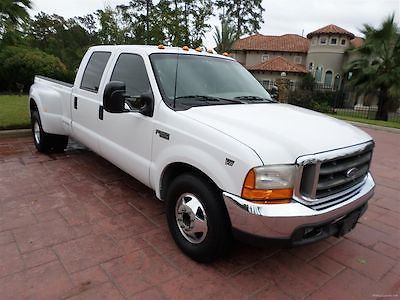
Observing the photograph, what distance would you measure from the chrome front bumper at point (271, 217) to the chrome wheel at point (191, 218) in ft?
1.17

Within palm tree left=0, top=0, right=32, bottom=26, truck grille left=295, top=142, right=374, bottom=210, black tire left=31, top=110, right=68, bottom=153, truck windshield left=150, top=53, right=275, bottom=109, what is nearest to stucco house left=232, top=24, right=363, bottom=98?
palm tree left=0, top=0, right=32, bottom=26

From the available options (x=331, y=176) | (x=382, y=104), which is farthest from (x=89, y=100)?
(x=382, y=104)

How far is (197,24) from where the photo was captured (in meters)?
16.8

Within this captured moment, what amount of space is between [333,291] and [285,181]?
110 centimetres

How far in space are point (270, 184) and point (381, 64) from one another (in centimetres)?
2127

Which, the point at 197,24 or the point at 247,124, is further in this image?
the point at 197,24

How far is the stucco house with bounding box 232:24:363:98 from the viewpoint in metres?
38.6

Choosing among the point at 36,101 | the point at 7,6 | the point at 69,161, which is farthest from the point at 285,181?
the point at 7,6

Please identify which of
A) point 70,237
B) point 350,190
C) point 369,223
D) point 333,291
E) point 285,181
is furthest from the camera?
point 369,223

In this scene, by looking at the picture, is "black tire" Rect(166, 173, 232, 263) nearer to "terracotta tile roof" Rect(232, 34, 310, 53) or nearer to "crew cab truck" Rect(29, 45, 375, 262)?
"crew cab truck" Rect(29, 45, 375, 262)

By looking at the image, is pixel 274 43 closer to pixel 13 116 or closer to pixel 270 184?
pixel 13 116

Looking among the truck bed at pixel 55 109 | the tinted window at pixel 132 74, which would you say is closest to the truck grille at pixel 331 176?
the tinted window at pixel 132 74

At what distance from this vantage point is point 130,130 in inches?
145

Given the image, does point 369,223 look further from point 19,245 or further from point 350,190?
point 19,245
